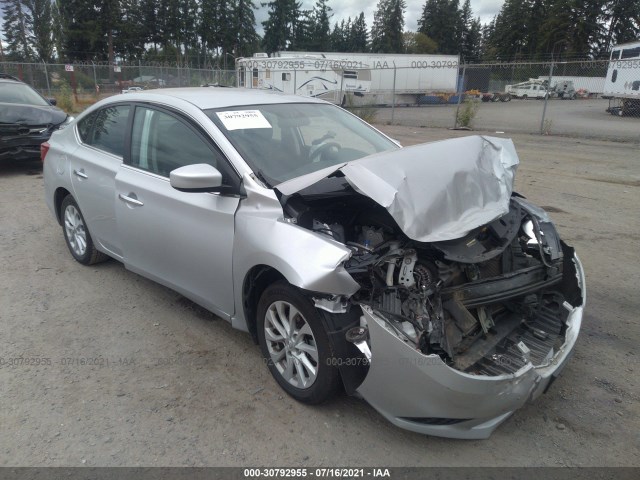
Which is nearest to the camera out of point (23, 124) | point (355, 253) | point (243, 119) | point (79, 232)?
point (355, 253)

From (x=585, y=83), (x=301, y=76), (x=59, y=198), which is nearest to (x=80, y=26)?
(x=301, y=76)

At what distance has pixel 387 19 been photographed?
89.1m

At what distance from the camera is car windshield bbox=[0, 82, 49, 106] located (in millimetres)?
9797

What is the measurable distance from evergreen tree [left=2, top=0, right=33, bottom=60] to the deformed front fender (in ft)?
263

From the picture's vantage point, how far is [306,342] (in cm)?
277

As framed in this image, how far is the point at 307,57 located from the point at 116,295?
26.9 meters

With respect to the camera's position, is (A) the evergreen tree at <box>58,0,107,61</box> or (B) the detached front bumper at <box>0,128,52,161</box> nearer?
(B) the detached front bumper at <box>0,128,52,161</box>

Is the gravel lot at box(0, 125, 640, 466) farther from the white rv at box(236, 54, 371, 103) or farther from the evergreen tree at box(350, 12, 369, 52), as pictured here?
the evergreen tree at box(350, 12, 369, 52)

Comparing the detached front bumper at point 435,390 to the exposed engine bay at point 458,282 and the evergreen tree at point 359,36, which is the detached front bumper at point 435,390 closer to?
the exposed engine bay at point 458,282

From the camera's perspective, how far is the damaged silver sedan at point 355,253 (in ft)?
7.94

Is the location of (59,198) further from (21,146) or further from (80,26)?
(80,26)

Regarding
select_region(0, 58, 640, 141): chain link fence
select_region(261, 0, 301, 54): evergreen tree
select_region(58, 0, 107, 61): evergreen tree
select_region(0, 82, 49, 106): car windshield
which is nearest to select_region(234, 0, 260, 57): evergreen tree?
select_region(261, 0, 301, 54): evergreen tree

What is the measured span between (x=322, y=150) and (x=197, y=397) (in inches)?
78.5

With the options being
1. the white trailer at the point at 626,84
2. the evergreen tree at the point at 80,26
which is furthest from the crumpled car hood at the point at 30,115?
Result: the evergreen tree at the point at 80,26
